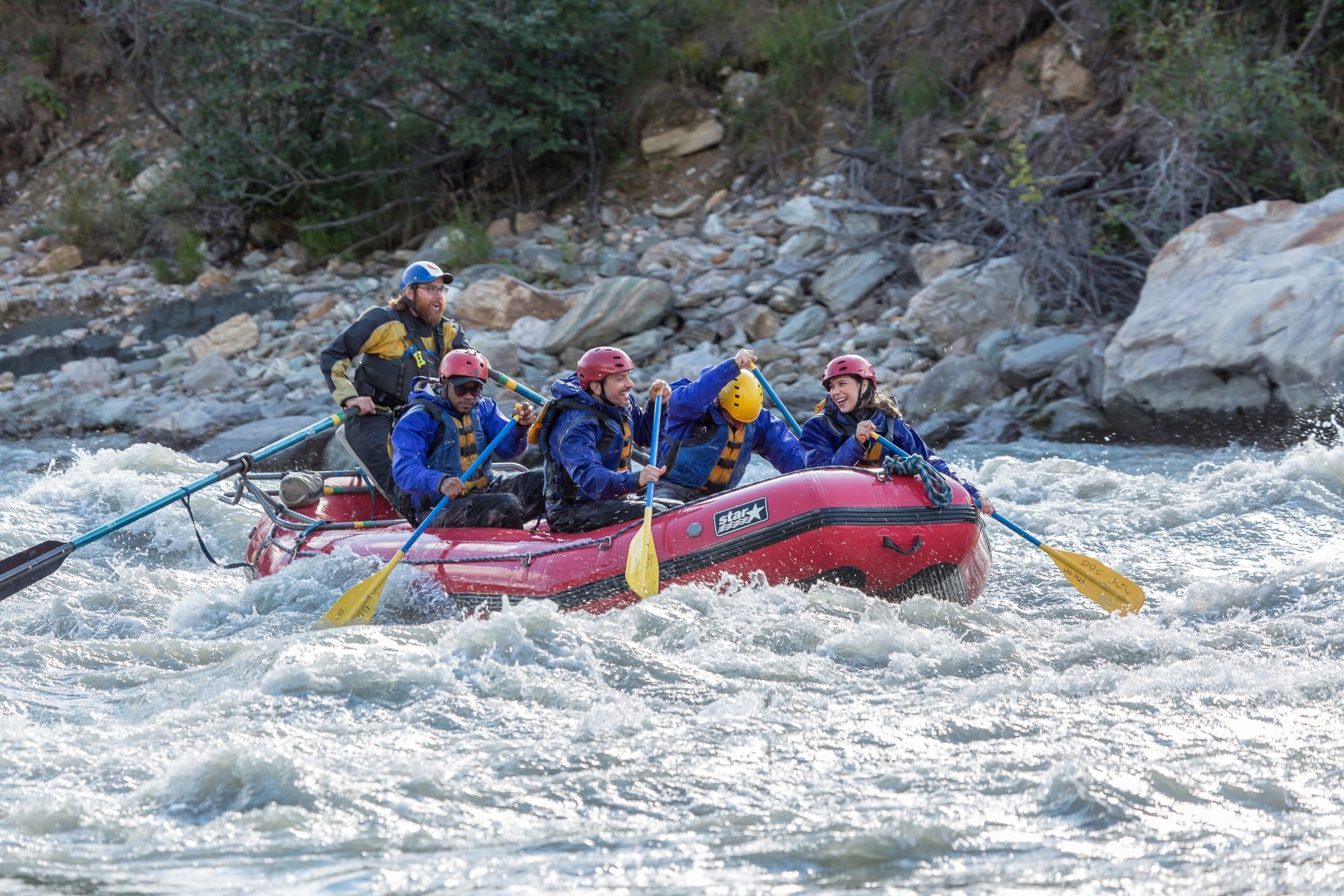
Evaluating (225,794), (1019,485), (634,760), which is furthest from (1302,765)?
(1019,485)

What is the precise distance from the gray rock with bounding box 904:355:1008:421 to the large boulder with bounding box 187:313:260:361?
6374 mm

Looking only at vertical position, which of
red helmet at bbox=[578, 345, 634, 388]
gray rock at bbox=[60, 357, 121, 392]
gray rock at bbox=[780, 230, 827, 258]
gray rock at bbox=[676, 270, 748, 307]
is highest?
red helmet at bbox=[578, 345, 634, 388]

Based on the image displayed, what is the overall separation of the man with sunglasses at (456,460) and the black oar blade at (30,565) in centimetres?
165

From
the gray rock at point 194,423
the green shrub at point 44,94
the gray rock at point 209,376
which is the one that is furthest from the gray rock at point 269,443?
the green shrub at point 44,94

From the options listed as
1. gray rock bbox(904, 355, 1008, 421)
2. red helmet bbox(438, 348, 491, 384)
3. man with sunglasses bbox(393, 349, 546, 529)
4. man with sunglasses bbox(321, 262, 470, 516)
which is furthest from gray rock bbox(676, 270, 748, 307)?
red helmet bbox(438, 348, 491, 384)

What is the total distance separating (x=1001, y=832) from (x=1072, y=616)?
2.62 m

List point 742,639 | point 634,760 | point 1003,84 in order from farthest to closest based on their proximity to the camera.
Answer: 1. point 1003,84
2. point 742,639
3. point 634,760

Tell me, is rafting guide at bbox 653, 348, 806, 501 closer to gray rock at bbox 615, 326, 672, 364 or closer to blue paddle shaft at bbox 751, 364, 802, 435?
blue paddle shaft at bbox 751, 364, 802, 435

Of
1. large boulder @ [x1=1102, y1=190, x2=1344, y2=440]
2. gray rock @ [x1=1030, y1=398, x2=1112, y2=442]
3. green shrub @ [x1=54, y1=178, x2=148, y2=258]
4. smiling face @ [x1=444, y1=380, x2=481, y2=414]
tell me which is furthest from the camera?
green shrub @ [x1=54, y1=178, x2=148, y2=258]

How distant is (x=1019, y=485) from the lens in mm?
8711

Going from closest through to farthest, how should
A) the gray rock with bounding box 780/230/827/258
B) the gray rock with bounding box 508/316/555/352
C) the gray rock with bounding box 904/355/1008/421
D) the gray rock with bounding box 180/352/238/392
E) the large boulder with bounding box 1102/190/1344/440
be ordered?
the large boulder with bounding box 1102/190/1344/440, the gray rock with bounding box 904/355/1008/421, the gray rock with bounding box 508/316/555/352, the gray rock with bounding box 180/352/238/392, the gray rock with bounding box 780/230/827/258

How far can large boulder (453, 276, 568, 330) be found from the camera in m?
12.6

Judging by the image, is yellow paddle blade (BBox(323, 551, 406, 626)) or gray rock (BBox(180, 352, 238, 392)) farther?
gray rock (BBox(180, 352, 238, 392))

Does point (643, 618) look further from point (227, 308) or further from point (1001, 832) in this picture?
point (227, 308)
